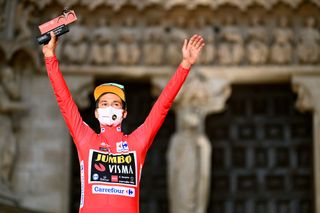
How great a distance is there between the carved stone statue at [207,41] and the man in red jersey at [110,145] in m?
5.63

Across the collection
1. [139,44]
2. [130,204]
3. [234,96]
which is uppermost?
[139,44]

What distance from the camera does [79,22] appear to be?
9.54 metres

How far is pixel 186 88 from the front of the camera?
934 cm

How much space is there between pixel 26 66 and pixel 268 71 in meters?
2.74

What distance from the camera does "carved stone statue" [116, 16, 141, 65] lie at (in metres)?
9.45

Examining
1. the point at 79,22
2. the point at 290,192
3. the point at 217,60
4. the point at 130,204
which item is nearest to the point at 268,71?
the point at 217,60

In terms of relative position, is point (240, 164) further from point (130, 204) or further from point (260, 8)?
point (130, 204)

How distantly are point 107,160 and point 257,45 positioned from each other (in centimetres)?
603

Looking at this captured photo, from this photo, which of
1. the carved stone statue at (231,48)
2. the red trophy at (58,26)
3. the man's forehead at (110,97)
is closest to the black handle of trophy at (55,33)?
the red trophy at (58,26)

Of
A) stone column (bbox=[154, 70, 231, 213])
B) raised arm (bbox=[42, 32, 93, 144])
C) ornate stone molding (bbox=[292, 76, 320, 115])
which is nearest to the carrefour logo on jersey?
raised arm (bbox=[42, 32, 93, 144])

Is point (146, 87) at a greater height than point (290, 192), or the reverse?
point (146, 87)

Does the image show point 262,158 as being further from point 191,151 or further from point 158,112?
point 158,112

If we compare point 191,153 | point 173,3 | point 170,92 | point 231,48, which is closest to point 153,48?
point 173,3

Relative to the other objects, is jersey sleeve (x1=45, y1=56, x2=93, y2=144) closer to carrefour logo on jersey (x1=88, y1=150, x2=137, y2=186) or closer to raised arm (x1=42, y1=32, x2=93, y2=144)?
raised arm (x1=42, y1=32, x2=93, y2=144)
